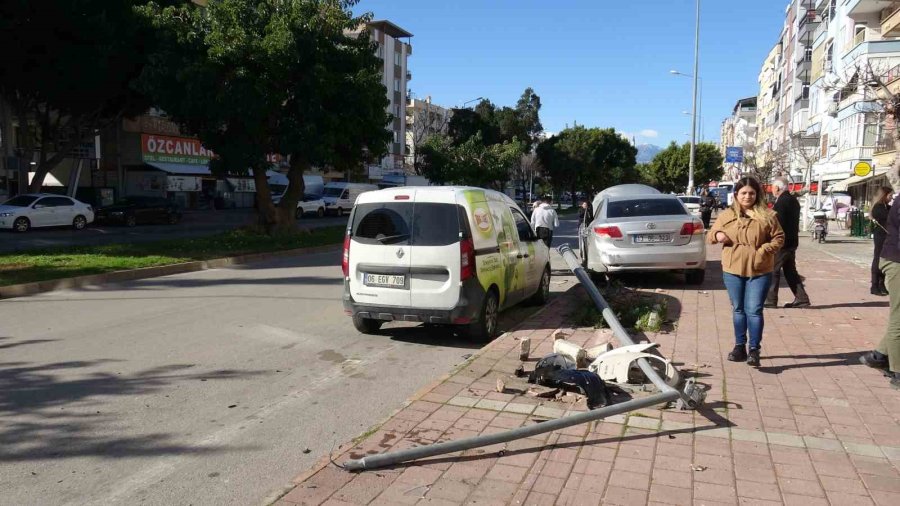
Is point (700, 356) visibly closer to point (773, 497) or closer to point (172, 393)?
point (773, 497)

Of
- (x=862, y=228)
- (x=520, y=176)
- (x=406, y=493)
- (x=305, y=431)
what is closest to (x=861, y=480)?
(x=406, y=493)

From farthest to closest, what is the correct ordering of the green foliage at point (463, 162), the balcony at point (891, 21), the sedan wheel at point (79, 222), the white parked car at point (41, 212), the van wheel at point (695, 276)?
the green foliage at point (463, 162), the balcony at point (891, 21), the sedan wheel at point (79, 222), the white parked car at point (41, 212), the van wheel at point (695, 276)

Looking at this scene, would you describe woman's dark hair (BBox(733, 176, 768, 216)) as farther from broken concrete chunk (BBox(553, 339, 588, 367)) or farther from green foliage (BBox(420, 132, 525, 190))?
green foliage (BBox(420, 132, 525, 190))

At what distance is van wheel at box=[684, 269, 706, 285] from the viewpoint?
39.1 ft

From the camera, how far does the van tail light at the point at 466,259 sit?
7.42 meters

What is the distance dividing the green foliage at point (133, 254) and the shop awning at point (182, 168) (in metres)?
21.1

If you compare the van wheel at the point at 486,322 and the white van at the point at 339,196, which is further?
the white van at the point at 339,196

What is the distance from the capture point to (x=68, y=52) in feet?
89.2

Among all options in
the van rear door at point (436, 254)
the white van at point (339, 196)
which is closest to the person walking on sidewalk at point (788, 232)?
Answer: the van rear door at point (436, 254)

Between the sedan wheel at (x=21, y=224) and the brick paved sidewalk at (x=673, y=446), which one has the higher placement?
the sedan wheel at (x=21, y=224)

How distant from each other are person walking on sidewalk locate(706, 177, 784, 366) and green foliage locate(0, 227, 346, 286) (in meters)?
11.2

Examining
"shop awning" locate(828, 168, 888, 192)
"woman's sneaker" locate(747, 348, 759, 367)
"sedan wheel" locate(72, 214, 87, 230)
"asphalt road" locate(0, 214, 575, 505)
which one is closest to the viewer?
"asphalt road" locate(0, 214, 575, 505)

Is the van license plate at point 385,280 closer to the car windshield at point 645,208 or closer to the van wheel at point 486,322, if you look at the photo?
the van wheel at point 486,322

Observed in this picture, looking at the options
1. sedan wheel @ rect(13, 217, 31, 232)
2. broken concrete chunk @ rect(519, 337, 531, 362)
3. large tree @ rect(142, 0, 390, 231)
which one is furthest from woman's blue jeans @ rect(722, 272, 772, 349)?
sedan wheel @ rect(13, 217, 31, 232)
